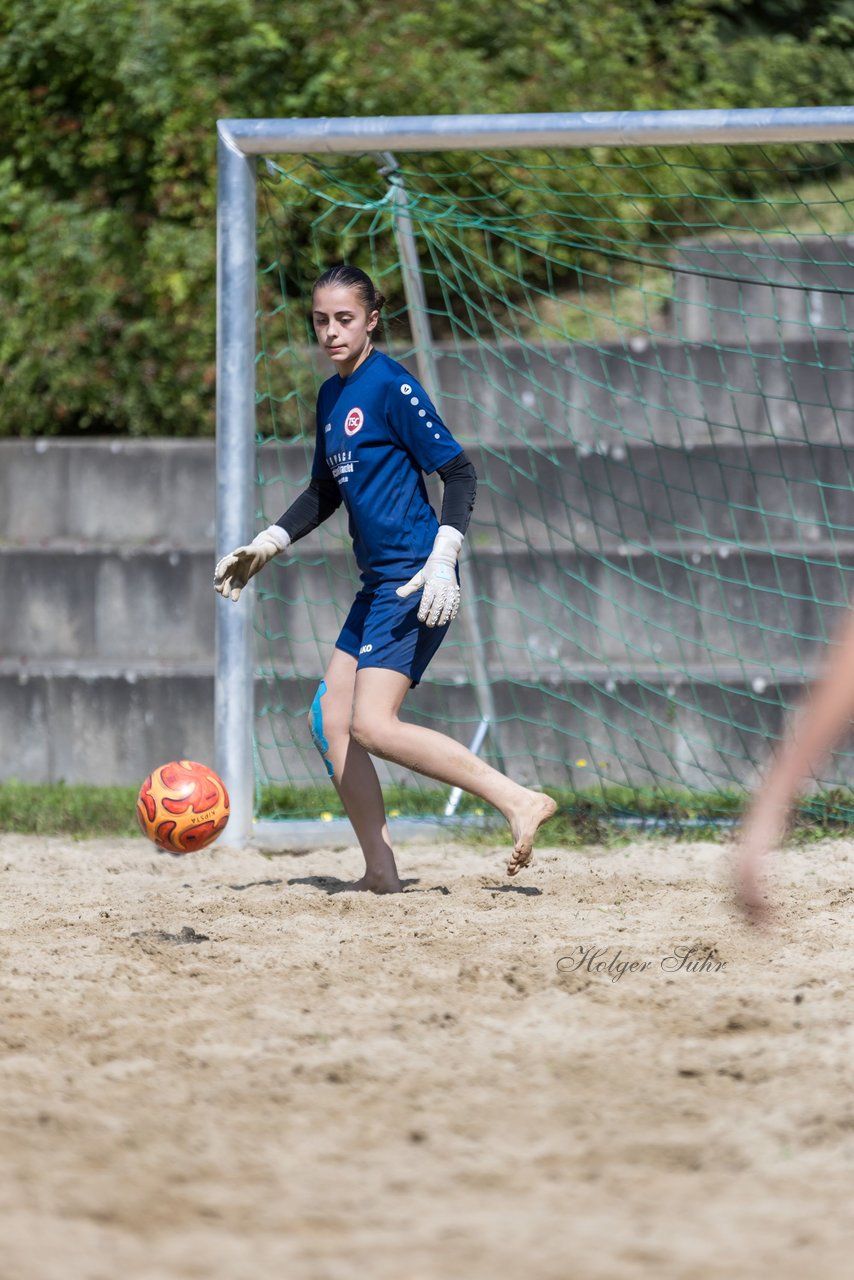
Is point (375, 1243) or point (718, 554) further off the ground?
point (718, 554)

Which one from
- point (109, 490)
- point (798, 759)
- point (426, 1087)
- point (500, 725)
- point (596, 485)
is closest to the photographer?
point (426, 1087)

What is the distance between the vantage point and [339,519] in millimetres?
7273

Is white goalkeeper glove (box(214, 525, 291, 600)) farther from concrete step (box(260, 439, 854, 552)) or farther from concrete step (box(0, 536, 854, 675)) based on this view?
A: concrete step (box(260, 439, 854, 552))

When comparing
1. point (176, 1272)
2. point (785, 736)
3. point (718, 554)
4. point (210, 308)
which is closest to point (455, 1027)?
point (176, 1272)

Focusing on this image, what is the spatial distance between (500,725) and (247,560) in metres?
2.04

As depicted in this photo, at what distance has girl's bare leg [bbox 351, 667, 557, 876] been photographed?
14.1ft

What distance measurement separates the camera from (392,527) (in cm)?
440

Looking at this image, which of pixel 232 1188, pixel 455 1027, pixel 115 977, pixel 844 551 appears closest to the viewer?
pixel 232 1188

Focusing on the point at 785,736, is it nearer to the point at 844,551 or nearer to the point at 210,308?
the point at 844,551

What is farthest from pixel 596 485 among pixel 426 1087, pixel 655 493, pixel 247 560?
pixel 426 1087

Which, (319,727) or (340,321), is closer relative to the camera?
(340,321)

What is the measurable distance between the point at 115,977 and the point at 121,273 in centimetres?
558

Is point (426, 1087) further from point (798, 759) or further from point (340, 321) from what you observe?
point (340, 321)

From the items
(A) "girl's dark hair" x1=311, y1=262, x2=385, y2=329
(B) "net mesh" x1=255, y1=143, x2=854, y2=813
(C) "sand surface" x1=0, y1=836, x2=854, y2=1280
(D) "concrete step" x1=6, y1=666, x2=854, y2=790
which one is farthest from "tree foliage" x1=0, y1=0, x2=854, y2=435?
(C) "sand surface" x1=0, y1=836, x2=854, y2=1280
